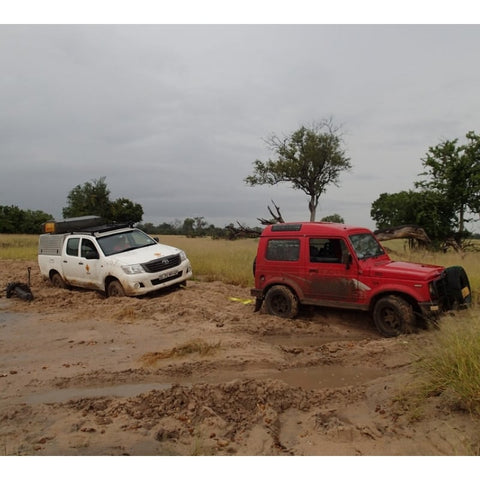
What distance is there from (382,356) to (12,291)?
33.9 feet

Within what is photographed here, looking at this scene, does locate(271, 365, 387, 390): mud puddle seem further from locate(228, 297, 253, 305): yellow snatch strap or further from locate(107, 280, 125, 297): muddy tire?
locate(107, 280, 125, 297): muddy tire

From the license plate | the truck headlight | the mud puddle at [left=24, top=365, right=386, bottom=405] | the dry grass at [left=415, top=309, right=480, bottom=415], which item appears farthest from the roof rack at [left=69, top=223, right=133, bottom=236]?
the dry grass at [left=415, top=309, right=480, bottom=415]

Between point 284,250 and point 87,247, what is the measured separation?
5996 mm

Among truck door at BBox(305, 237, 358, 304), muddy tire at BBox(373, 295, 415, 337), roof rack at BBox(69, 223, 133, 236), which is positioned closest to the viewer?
muddy tire at BBox(373, 295, 415, 337)

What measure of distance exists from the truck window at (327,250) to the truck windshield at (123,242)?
5.65 m

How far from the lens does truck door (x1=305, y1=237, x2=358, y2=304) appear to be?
707 centimetres

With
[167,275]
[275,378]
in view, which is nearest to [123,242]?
[167,275]

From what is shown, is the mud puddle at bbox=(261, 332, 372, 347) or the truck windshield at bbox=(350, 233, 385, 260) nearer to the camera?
the mud puddle at bbox=(261, 332, 372, 347)

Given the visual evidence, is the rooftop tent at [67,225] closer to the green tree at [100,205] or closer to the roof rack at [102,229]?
the roof rack at [102,229]

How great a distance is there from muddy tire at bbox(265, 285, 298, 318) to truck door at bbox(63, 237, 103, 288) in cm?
504

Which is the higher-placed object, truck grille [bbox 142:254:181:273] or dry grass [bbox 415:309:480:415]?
truck grille [bbox 142:254:181:273]

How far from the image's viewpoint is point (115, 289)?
10438mm

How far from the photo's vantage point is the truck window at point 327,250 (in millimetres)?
7250

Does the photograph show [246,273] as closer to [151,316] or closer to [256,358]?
[151,316]
